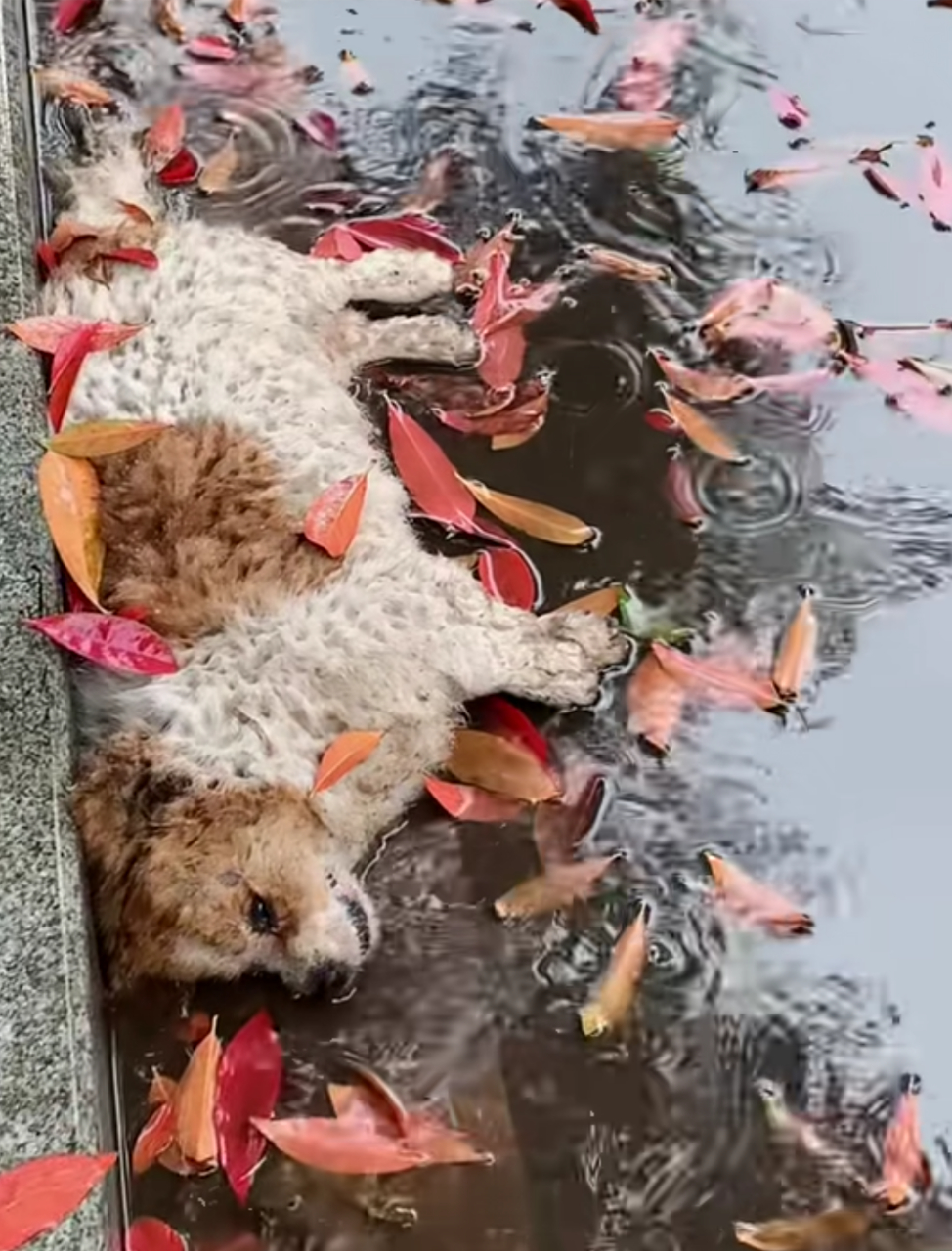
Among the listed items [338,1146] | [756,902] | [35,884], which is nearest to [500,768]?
[756,902]

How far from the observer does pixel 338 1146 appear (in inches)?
141

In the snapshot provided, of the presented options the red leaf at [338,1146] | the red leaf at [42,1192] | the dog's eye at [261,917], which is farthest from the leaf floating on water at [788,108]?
the red leaf at [42,1192]

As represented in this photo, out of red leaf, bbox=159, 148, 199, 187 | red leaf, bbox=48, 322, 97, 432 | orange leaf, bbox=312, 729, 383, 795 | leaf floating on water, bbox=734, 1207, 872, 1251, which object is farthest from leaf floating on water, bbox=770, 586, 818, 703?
red leaf, bbox=159, 148, 199, 187

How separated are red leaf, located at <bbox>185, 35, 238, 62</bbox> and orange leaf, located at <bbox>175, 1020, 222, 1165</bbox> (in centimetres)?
299

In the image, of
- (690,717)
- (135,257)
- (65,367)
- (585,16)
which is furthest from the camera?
(585,16)

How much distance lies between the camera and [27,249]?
4.34m

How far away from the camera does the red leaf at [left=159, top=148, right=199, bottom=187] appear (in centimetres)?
481

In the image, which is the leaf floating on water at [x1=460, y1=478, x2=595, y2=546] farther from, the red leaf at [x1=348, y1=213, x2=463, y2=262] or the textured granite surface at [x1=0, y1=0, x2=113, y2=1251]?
the textured granite surface at [x1=0, y1=0, x2=113, y2=1251]

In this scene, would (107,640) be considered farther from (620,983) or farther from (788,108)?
(788,108)

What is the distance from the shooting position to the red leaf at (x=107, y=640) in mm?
3619

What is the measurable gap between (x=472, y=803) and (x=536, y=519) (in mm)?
785

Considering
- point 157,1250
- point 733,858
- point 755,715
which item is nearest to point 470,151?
point 755,715

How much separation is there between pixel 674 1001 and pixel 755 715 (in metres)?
0.74

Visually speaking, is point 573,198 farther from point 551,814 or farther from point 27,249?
point 551,814
